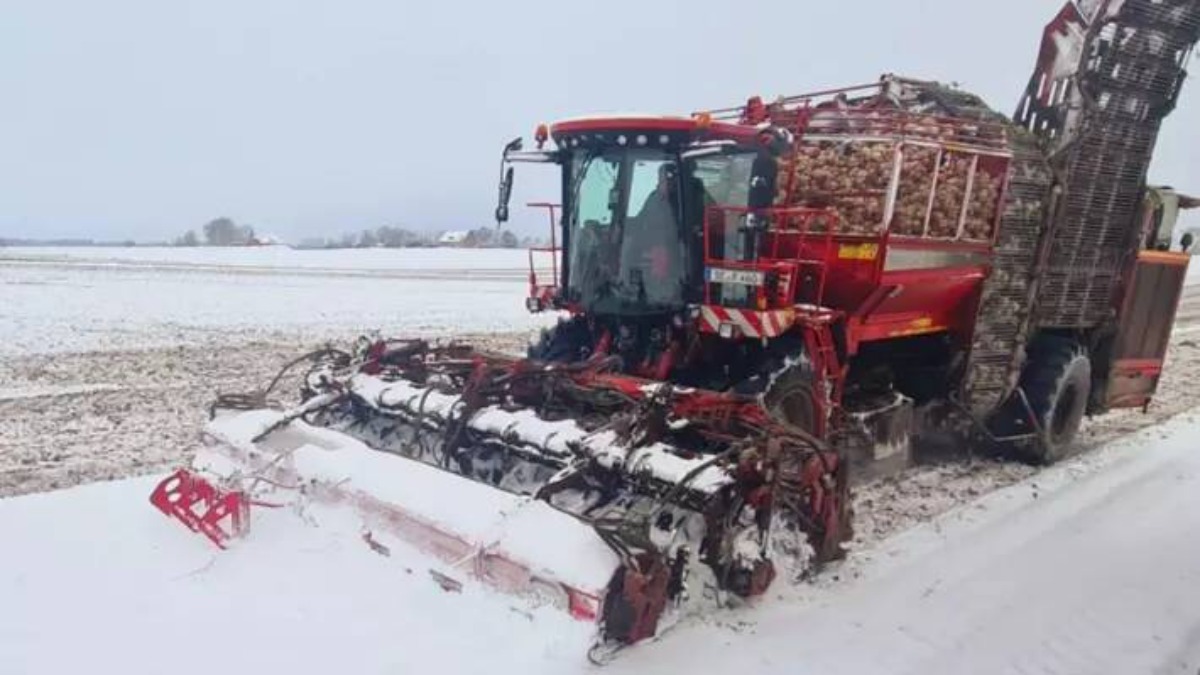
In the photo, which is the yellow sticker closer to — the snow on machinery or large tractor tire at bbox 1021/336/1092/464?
the snow on machinery

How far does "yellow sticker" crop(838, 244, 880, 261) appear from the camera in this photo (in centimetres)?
592

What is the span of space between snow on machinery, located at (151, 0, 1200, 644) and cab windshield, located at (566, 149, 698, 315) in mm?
19

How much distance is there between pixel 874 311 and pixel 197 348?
9.72m

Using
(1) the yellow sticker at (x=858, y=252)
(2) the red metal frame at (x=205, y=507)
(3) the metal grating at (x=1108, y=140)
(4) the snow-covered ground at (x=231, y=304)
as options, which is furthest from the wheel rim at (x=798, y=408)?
(4) the snow-covered ground at (x=231, y=304)

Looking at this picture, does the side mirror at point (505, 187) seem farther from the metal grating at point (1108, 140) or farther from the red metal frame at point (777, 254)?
the metal grating at point (1108, 140)

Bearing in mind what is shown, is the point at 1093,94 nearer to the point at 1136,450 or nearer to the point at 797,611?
the point at 1136,450

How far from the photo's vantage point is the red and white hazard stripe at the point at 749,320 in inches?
217

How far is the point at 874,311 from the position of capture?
20.4ft

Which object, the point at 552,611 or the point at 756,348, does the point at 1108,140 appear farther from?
the point at 552,611

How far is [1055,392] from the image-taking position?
755cm

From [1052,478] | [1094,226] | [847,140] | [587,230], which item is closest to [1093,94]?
[1094,226]

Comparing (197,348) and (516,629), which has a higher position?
(516,629)

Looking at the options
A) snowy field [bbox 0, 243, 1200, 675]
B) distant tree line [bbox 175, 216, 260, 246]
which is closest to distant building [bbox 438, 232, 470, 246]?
distant tree line [bbox 175, 216, 260, 246]

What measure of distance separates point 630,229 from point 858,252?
1.48 metres
